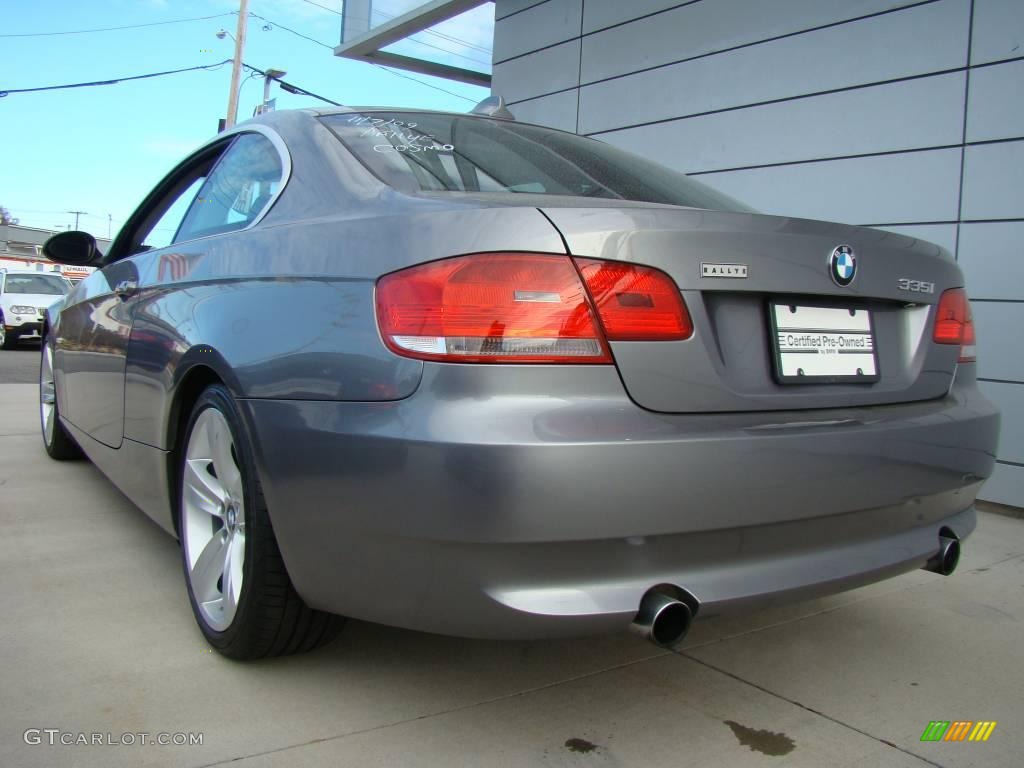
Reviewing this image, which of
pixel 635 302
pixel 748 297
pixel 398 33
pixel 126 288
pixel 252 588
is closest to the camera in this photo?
pixel 635 302

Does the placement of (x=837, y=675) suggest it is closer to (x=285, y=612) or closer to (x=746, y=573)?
(x=746, y=573)

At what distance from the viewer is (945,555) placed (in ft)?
6.96

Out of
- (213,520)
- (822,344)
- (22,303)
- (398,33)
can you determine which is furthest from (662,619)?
(22,303)

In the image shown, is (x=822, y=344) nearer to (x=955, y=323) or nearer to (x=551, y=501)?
(x=955, y=323)

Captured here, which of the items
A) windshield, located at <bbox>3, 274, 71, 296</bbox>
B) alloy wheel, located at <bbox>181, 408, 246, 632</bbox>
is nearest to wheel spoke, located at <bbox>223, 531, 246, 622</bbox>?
alloy wheel, located at <bbox>181, 408, 246, 632</bbox>

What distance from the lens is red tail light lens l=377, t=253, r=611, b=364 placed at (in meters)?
1.62

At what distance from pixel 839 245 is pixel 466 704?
1380 mm

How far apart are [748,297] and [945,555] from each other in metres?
0.88

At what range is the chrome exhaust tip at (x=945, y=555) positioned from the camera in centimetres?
212

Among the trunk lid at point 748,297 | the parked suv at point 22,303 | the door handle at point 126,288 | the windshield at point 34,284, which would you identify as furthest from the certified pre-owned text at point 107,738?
the windshield at point 34,284

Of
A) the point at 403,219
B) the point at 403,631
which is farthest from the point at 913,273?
the point at 403,631

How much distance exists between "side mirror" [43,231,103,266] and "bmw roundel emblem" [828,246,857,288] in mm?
3215

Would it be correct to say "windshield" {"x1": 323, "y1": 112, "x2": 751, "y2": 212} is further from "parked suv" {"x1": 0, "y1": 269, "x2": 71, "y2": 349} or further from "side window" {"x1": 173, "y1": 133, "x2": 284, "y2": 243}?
"parked suv" {"x1": 0, "y1": 269, "x2": 71, "y2": 349}

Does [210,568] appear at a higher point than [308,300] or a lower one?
lower
